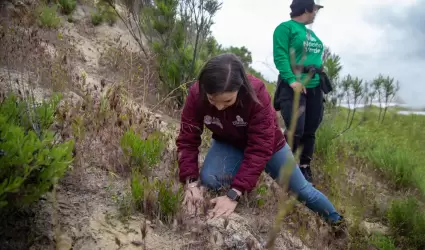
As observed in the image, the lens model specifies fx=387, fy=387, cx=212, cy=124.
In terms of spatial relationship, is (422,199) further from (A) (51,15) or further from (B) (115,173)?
(A) (51,15)

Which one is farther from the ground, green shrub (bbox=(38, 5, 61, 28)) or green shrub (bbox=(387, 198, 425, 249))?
green shrub (bbox=(38, 5, 61, 28))

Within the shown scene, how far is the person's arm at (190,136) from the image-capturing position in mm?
2510

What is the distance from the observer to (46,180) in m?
1.55

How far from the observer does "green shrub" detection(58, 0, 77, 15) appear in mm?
6679

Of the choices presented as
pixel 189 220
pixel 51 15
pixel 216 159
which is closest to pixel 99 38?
pixel 51 15

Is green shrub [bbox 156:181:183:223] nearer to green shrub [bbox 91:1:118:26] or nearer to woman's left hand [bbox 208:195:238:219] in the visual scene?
woman's left hand [bbox 208:195:238:219]

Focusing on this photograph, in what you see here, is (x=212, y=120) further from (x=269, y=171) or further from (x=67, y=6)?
(x=67, y=6)

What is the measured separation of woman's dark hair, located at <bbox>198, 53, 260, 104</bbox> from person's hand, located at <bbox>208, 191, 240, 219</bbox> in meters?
0.66

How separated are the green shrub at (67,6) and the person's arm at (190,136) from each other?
201 inches

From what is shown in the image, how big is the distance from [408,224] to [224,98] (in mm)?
2287

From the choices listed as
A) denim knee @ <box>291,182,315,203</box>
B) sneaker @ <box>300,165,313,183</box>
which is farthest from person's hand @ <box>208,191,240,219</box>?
sneaker @ <box>300,165,313,183</box>

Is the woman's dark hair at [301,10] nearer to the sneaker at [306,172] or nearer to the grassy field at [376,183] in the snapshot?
the grassy field at [376,183]

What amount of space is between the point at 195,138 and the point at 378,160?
11.9ft

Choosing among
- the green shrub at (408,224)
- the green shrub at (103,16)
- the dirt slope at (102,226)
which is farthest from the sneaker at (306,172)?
the green shrub at (103,16)
